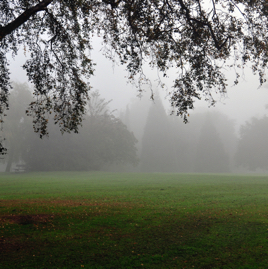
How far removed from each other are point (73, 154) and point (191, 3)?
46.2 meters

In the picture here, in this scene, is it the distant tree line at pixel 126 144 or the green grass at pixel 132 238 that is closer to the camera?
the green grass at pixel 132 238

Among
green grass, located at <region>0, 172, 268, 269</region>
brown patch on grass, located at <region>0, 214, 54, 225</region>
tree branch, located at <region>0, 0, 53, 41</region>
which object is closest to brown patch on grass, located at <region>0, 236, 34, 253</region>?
green grass, located at <region>0, 172, 268, 269</region>

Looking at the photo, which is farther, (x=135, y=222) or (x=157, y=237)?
(x=135, y=222)

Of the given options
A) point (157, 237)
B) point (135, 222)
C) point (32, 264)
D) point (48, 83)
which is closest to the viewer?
point (32, 264)

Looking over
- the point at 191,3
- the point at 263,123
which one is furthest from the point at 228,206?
the point at 263,123

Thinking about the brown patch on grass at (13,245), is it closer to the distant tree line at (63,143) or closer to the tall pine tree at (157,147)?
the distant tree line at (63,143)

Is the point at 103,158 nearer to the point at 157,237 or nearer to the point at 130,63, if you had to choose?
the point at 130,63

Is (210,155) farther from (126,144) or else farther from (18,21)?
(18,21)

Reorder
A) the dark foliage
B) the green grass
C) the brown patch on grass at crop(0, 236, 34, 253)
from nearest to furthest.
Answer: the green grass → the brown patch on grass at crop(0, 236, 34, 253) → the dark foliage

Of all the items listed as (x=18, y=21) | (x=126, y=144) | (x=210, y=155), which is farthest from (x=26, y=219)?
(x=210, y=155)

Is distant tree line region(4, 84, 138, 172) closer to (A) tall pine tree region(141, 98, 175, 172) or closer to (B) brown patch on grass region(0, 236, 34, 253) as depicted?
(A) tall pine tree region(141, 98, 175, 172)

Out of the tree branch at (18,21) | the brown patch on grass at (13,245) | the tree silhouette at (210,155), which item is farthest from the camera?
the tree silhouette at (210,155)

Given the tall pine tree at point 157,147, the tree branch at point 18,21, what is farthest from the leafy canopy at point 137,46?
the tall pine tree at point 157,147

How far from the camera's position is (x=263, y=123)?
2756 inches
